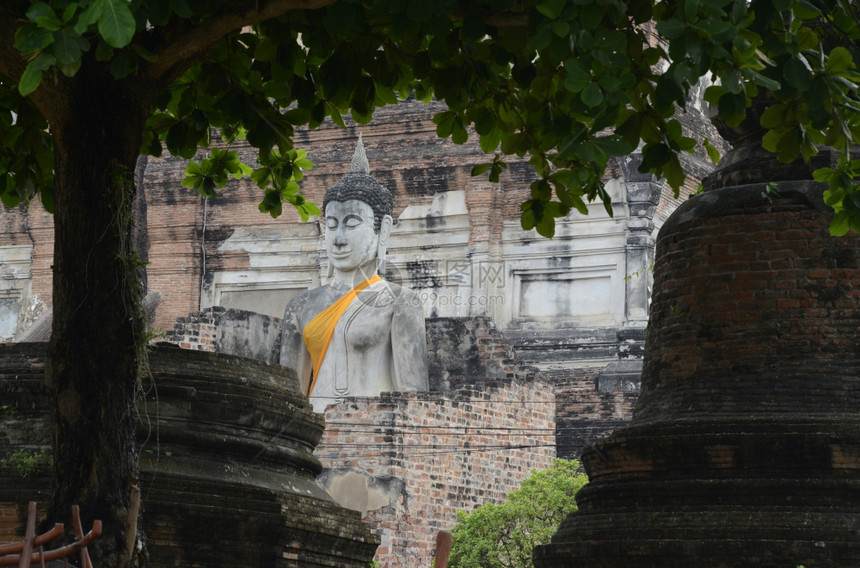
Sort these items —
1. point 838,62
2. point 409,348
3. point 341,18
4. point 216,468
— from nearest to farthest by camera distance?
1. point 341,18
2. point 838,62
3. point 216,468
4. point 409,348

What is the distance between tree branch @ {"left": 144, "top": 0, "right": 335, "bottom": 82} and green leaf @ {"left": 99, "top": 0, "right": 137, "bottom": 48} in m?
0.95

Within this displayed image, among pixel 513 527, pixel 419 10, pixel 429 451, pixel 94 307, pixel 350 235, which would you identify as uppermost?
pixel 350 235

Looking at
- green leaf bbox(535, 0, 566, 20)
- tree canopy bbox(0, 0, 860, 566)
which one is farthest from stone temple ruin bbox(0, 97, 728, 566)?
green leaf bbox(535, 0, 566, 20)

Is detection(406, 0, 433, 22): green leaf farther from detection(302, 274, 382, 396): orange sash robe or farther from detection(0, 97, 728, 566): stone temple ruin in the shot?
detection(302, 274, 382, 396): orange sash robe

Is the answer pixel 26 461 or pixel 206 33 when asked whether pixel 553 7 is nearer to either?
pixel 206 33

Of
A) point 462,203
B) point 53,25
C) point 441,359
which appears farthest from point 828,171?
point 462,203

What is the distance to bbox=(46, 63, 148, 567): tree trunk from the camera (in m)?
5.63

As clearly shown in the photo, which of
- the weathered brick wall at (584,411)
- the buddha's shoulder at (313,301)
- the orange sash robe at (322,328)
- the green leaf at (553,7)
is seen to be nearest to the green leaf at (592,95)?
the green leaf at (553,7)

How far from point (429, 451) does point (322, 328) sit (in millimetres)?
2987

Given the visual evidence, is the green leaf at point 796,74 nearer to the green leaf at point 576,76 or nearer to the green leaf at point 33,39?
the green leaf at point 576,76

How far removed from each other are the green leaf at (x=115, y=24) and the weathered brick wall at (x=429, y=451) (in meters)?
9.45

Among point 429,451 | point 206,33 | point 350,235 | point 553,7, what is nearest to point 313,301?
point 350,235

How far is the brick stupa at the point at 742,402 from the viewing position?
6.84 m

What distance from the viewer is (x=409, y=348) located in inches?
639
